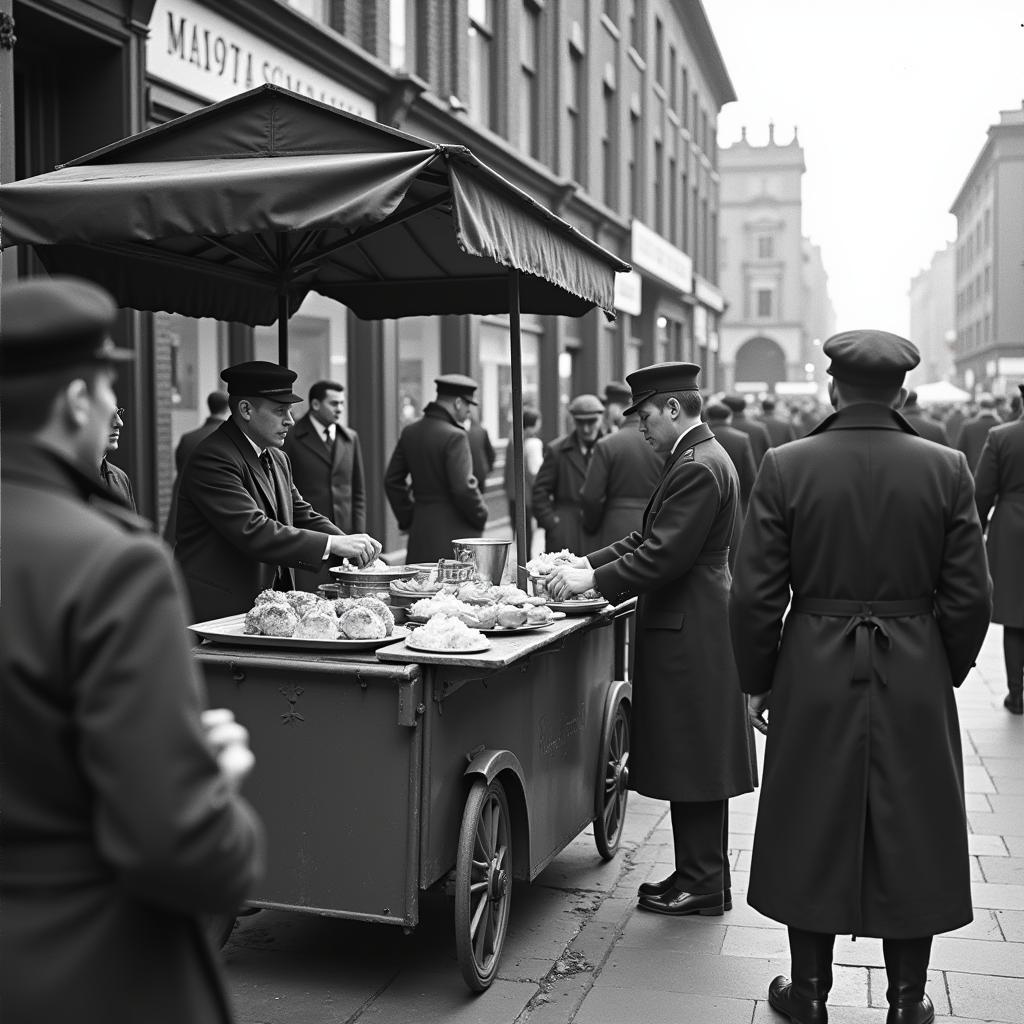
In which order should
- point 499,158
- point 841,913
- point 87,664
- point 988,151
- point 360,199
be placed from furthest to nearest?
point 988,151 → point 499,158 → point 360,199 → point 841,913 → point 87,664

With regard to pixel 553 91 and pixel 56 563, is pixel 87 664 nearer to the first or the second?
pixel 56 563

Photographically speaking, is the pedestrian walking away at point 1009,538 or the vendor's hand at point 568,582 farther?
the pedestrian walking away at point 1009,538

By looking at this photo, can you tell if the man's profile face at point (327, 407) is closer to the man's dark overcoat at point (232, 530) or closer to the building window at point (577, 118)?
the man's dark overcoat at point (232, 530)

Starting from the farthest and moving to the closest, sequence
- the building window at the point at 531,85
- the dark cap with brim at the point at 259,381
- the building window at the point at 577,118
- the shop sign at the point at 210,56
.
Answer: the building window at the point at 577,118, the building window at the point at 531,85, the shop sign at the point at 210,56, the dark cap with brim at the point at 259,381

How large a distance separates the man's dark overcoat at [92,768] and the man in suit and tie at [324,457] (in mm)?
7482

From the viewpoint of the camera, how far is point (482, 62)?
1856 cm

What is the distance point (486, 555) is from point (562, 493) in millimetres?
5488

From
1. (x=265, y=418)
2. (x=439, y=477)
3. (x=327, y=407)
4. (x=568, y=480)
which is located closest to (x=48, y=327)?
(x=265, y=418)

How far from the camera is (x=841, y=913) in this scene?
4.11 meters

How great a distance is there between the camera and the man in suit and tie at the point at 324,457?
9523 millimetres

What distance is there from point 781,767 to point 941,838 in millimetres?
510

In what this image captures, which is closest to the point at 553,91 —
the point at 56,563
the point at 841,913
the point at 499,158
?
the point at 499,158

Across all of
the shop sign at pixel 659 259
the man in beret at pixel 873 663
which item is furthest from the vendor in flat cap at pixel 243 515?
the shop sign at pixel 659 259

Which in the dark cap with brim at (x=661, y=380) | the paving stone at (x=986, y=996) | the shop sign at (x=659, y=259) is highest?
the shop sign at (x=659, y=259)
